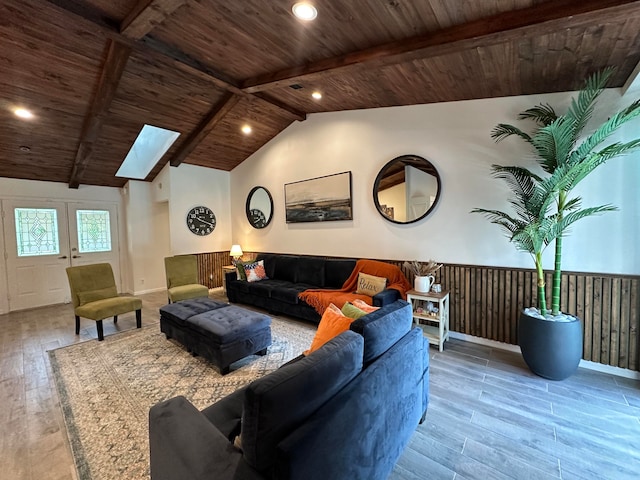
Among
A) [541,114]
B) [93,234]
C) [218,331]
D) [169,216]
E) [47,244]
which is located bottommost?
[218,331]

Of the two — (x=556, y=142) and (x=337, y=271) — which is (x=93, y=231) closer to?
(x=337, y=271)

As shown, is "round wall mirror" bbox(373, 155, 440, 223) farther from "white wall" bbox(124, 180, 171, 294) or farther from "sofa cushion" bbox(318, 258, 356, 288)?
"white wall" bbox(124, 180, 171, 294)

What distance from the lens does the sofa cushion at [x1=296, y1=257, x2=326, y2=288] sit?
4.72 metres

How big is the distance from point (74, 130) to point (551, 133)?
20.0ft

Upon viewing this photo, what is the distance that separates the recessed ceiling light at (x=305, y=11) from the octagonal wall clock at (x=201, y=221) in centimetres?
488

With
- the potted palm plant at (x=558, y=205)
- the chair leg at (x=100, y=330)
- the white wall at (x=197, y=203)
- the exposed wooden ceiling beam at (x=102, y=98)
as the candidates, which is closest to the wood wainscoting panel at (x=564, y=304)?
the potted palm plant at (x=558, y=205)

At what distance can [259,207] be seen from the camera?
244 inches

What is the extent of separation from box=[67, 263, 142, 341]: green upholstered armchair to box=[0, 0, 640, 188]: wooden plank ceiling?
208 centimetres

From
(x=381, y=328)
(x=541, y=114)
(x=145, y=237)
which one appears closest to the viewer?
(x=381, y=328)

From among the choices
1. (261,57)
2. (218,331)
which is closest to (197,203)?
(261,57)

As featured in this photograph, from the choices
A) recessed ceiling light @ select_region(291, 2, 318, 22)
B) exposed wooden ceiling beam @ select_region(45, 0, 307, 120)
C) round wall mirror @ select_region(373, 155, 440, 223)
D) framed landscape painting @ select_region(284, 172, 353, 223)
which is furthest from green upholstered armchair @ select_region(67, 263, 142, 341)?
recessed ceiling light @ select_region(291, 2, 318, 22)

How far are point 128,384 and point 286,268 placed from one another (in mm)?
2959

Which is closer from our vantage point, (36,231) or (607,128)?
(607,128)

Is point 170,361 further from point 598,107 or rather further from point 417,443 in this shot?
point 598,107
